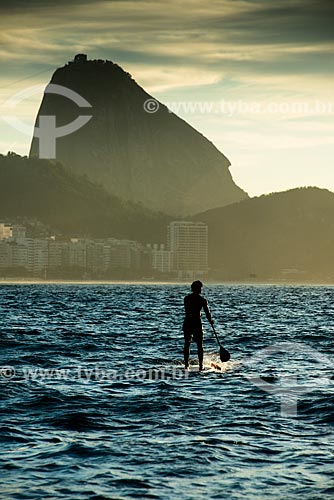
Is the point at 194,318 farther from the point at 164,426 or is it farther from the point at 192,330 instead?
the point at 164,426

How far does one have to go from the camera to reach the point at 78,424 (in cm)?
1536

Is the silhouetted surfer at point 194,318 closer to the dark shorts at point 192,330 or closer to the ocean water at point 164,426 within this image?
the dark shorts at point 192,330

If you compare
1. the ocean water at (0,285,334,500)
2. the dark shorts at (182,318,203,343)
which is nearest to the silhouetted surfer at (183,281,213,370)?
the dark shorts at (182,318,203,343)

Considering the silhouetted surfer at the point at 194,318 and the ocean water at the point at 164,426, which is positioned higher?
the silhouetted surfer at the point at 194,318

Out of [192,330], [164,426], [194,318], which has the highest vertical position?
[194,318]

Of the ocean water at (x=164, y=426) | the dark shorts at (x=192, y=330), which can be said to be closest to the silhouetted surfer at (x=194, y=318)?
the dark shorts at (x=192, y=330)

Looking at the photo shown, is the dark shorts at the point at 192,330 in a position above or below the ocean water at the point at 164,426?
above

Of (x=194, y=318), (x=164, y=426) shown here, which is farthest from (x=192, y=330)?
(x=164, y=426)

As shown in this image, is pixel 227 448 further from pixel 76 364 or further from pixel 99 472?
pixel 76 364

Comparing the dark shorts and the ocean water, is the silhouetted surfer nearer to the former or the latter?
the dark shorts

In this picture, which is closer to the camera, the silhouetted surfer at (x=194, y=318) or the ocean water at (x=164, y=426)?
the ocean water at (x=164, y=426)

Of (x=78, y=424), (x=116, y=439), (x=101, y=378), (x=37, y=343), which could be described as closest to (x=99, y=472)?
(x=116, y=439)

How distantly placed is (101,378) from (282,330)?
2432cm

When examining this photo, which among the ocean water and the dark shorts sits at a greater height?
the dark shorts
